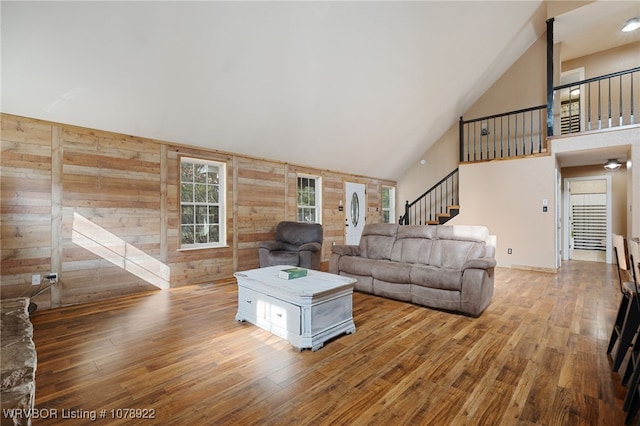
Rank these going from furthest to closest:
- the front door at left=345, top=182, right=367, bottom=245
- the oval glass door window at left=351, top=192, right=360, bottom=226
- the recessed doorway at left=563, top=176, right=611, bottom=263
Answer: the oval glass door window at left=351, top=192, right=360, bottom=226
the front door at left=345, top=182, right=367, bottom=245
the recessed doorway at left=563, top=176, right=611, bottom=263

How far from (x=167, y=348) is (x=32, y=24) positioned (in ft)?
10.1

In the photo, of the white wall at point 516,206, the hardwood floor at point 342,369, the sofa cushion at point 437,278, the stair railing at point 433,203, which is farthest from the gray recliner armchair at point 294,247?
the white wall at point 516,206

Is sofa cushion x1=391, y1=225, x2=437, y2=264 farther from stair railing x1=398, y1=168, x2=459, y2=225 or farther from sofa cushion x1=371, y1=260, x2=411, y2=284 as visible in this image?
stair railing x1=398, y1=168, x2=459, y2=225

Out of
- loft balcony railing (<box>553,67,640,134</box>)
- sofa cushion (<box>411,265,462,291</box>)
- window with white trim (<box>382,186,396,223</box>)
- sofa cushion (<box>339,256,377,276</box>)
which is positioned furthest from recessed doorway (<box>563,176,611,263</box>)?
sofa cushion (<box>339,256,377,276</box>)

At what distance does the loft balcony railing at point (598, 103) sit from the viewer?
580 cm

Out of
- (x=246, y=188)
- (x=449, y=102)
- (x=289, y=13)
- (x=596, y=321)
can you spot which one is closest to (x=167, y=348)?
(x=246, y=188)

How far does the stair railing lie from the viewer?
24.1 feet

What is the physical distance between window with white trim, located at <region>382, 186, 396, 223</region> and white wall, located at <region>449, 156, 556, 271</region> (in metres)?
2.38

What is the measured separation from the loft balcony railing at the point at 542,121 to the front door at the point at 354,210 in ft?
8.57

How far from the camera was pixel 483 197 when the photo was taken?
6203 millimetres

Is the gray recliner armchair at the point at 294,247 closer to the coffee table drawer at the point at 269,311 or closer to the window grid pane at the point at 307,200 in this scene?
the window grid pane at the point at 307,200

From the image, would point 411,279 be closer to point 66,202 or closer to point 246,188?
point 246,188

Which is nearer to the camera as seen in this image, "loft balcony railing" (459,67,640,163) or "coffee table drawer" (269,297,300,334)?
"coffee table drawer" (269,297,300,334)

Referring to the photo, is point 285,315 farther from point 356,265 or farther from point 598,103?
point 598,103
